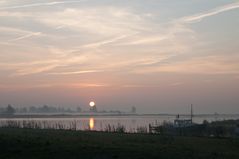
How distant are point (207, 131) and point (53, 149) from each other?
30751 mm

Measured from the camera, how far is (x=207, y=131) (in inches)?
2120

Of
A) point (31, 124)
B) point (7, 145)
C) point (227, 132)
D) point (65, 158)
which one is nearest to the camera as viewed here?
point (65, 158)

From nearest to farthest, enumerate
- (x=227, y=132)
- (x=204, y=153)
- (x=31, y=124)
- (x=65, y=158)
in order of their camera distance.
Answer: (x=65, y=158), (x=204, y=153), (x=227, y=132), (x=31, y=124)

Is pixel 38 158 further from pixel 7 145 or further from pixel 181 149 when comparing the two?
pixel 181 149

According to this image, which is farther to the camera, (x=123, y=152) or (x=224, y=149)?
(x=224, y=149)

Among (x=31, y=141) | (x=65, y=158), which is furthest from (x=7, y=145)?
(x=65, y=158)

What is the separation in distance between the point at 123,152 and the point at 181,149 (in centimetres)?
384

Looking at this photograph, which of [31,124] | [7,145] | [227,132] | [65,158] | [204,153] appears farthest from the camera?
[31,124]

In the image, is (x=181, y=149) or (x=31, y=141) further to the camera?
(x=31, y=141)

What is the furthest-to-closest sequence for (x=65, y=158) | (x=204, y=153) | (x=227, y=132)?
(x=227, y=132) < (x=204, y=153) < (x=65, y=158)

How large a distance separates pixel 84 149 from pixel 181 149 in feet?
18.2

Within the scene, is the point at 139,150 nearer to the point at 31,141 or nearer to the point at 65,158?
the point at 65,158

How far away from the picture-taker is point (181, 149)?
1064 inches

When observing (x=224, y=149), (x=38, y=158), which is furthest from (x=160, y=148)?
(x=38, y=158)
